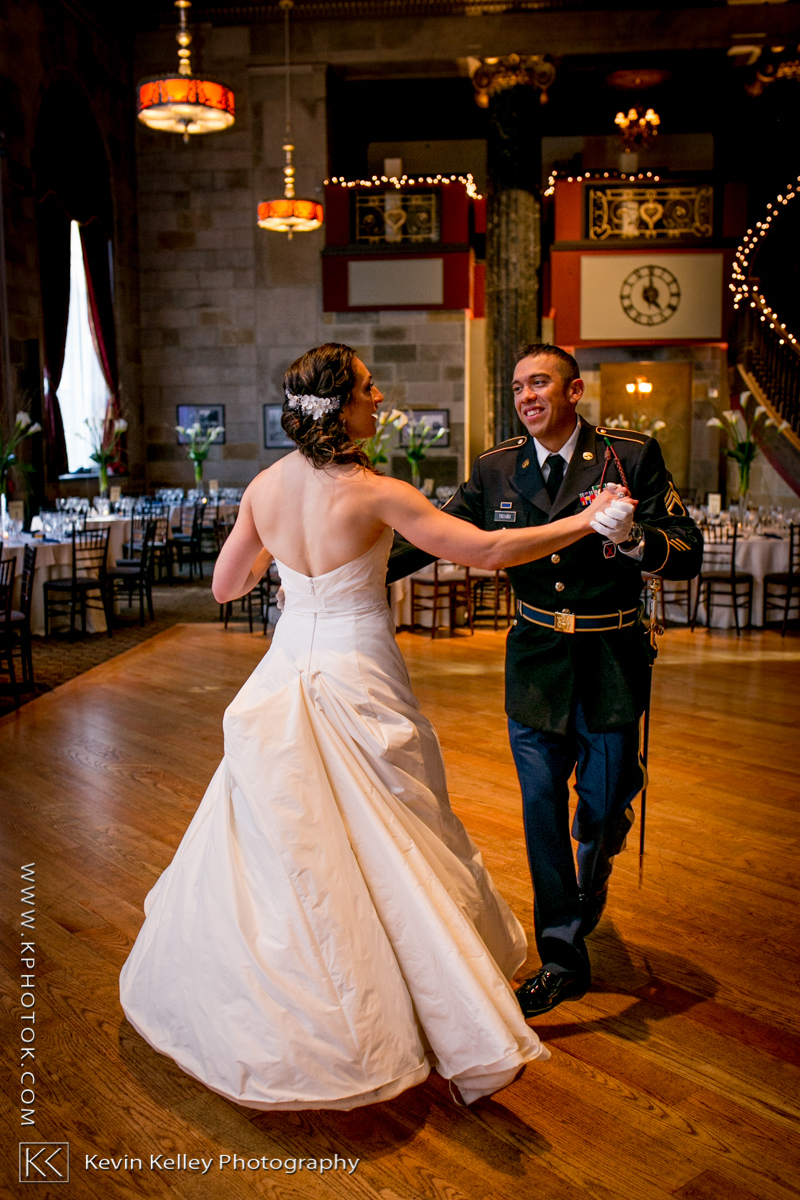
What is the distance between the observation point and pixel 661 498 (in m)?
2.55

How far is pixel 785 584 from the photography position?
8102mm

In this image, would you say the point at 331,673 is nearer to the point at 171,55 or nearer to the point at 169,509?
the point at 169,509

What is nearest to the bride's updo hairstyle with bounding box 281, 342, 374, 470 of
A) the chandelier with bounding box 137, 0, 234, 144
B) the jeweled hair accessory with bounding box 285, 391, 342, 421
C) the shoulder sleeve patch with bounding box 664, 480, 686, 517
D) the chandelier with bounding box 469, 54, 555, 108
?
the jeweled hair accessory with bounding box 285, 391, 342, 421

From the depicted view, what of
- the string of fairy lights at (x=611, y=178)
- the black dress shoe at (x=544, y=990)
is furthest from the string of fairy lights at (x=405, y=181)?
the black dress shoe at (x=544, y=990)

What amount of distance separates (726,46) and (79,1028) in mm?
14735

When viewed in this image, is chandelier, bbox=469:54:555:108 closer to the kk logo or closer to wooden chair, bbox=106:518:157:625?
wooden chair, bbox=106:518:157:625

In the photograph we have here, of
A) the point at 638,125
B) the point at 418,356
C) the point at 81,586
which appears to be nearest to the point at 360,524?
the point at 81,586

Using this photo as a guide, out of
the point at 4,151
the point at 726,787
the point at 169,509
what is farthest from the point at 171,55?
the point at 726,787

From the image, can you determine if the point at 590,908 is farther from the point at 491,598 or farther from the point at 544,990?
the point at 491,598

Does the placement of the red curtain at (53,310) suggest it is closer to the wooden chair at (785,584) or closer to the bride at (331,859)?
the wooden chair at (785,584)

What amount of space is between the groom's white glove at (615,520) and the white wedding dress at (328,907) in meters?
0.51

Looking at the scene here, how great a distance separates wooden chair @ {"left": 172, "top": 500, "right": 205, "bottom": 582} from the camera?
38.8 feet

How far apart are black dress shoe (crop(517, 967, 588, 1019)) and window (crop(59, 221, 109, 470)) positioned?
11643 millimetres

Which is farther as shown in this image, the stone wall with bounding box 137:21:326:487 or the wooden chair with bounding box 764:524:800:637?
the stone wall with bounding box 137:21:326:487
